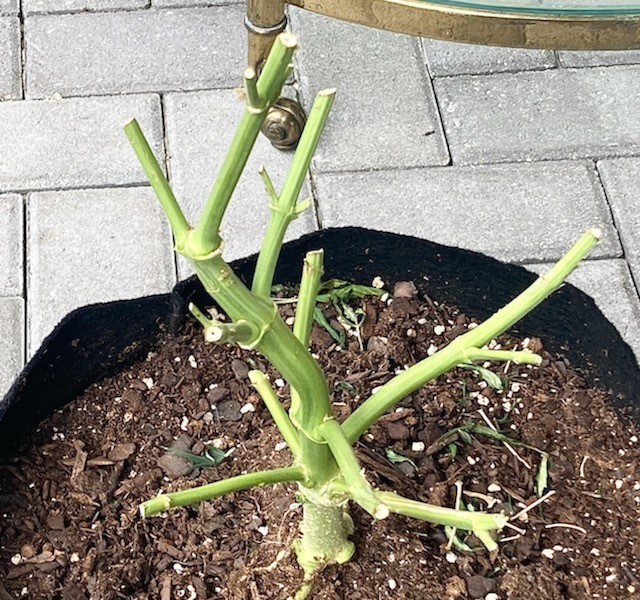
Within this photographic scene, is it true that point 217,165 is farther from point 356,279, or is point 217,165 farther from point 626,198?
point 626,198

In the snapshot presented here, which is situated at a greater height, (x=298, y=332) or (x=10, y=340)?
(x=298, y=332)

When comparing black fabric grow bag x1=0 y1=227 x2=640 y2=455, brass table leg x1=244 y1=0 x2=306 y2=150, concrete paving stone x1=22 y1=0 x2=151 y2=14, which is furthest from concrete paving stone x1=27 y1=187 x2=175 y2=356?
concrete paving stone x1=22 y1=0 x2=151 y2=14

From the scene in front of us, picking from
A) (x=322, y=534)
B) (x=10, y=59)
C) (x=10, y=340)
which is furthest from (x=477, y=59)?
(x=322, y=534)

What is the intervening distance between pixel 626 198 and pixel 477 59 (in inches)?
16.6

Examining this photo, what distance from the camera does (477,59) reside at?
1.83 meters

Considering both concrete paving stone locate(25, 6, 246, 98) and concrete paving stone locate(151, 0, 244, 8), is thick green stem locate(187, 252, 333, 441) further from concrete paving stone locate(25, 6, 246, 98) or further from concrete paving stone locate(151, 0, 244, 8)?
concrete paving stone locate(151, 0, 244, 8)

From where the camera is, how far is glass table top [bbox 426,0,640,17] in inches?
39.1

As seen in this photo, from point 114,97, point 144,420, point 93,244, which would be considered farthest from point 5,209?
point 144,420

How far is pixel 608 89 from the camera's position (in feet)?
5.86

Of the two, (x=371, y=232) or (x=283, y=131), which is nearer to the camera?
(x=371, y=232)

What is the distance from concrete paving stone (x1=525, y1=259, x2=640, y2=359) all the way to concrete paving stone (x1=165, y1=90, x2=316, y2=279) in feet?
1.52

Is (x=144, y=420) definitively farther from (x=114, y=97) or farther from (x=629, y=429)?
(x=114, y=97)

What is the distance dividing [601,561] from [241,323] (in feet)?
1.99

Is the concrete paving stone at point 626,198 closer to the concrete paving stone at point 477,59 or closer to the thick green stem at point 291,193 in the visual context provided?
the concrete paving stone at point 477,59
